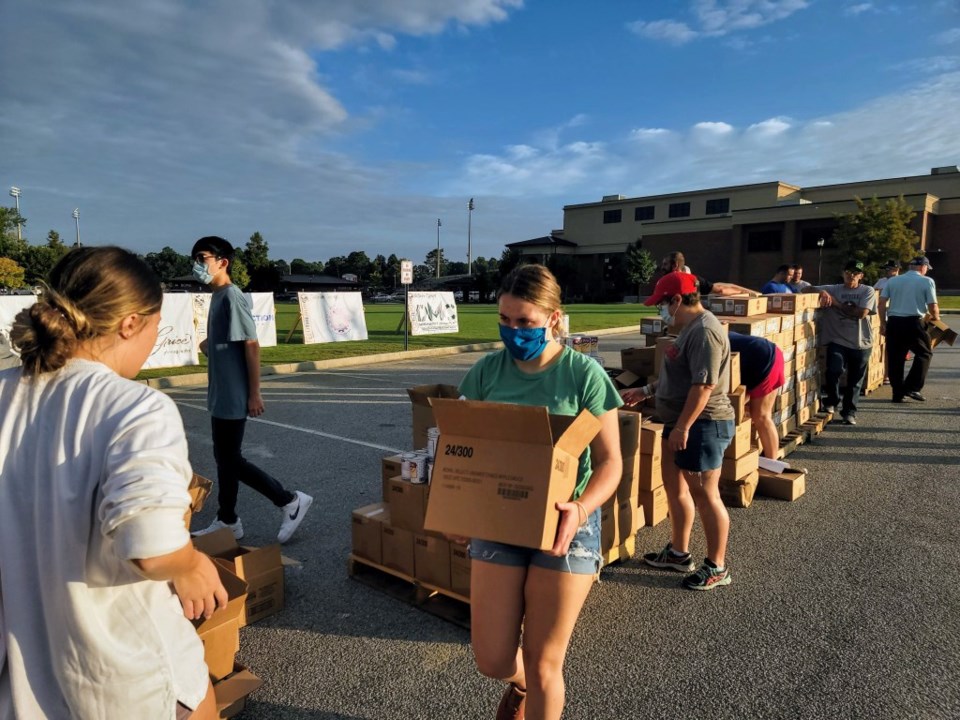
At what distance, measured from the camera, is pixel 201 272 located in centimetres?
419

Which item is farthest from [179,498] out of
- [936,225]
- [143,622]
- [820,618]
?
[936,225]

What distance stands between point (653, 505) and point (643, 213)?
70.6 meters

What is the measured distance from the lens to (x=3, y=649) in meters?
1.38

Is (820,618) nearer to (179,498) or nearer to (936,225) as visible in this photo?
(179,498)

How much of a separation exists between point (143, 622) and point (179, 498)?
0.36 m

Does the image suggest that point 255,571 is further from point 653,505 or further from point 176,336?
point 176,336

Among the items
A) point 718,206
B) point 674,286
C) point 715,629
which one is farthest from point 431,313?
point 718,206

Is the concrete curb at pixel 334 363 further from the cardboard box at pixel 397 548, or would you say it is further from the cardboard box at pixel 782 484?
the cardboard box at pixel 782 484

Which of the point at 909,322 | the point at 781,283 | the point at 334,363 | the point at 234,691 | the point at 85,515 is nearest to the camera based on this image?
the point at 85,515

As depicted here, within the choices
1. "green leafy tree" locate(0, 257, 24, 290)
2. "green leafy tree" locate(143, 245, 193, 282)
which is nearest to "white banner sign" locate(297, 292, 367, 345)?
"green leafy tree" locate(0, 257, 24, 290)

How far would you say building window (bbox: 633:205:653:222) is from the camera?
2761 inches

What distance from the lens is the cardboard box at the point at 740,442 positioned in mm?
5160

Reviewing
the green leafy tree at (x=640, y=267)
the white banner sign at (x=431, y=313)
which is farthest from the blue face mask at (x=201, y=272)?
the green leafy tree at (x=640, y=267)

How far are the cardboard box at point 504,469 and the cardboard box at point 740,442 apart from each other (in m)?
3.45
